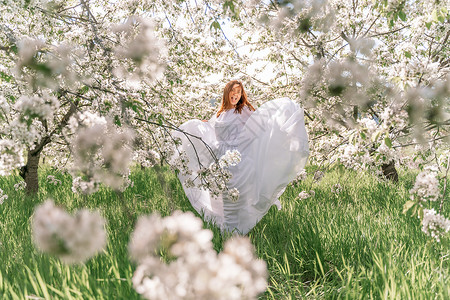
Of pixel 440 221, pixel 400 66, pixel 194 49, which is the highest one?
pixel 194 49

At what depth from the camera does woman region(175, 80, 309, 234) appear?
13.0 feet

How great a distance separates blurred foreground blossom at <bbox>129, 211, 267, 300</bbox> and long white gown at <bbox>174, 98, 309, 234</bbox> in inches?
109

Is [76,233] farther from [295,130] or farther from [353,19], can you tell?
[353,19]

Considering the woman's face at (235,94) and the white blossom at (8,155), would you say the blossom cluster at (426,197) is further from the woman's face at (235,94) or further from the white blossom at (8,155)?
the woman's face at (235,94)

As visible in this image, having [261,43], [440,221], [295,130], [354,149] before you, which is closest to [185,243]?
[440,221]

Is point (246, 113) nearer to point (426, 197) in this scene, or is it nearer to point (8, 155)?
point (426, 197)

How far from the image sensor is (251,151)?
14.2 ft

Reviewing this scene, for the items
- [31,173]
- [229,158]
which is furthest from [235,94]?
[31,173]

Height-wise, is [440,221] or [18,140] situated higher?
[18,140]

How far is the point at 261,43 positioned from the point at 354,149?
13.1ft

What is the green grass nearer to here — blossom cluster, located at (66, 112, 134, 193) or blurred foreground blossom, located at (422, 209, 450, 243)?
blossom cluster, located at (66, 112, 134, 193)

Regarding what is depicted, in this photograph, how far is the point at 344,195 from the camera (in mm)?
5395

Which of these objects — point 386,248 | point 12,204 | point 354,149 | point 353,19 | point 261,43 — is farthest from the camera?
point 261,43

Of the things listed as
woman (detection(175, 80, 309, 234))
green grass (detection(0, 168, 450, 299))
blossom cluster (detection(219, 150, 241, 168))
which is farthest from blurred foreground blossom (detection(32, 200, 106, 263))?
woman (detection(175, 80, 309, 234))
